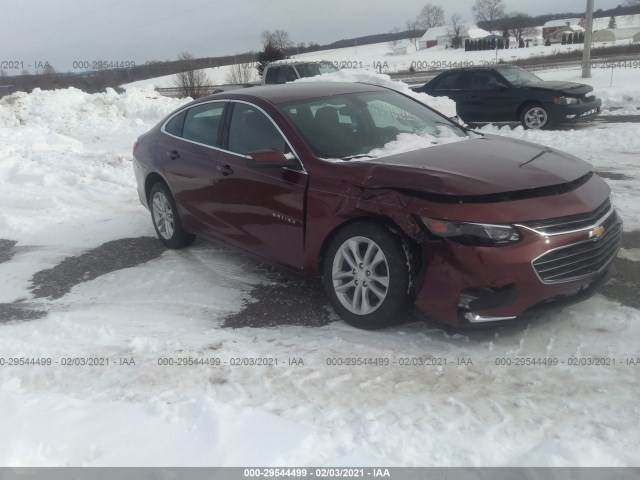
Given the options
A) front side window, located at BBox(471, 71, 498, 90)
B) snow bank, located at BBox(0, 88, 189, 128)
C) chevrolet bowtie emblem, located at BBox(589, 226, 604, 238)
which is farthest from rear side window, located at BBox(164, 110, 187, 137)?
snow bank, located at BBox(0, 88, 189, 128)

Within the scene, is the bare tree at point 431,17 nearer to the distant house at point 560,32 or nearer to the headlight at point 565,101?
the distant house at point 560,32

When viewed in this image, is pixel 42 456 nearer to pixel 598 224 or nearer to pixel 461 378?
pixel 461 378

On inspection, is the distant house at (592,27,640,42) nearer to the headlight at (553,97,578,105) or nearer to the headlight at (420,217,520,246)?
the headlight at (553,97,578,105)

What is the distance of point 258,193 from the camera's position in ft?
14.8

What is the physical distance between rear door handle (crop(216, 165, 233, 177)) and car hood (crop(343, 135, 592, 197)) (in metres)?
1.29

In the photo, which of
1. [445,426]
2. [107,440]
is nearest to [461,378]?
[445,426]

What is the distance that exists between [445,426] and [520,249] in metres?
1.12

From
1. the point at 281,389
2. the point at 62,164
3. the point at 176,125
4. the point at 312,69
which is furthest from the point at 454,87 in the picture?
the point at 281,389

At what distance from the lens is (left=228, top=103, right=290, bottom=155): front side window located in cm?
449

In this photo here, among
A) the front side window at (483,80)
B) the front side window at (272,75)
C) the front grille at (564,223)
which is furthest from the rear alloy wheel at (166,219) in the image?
the front side window at (272,75)

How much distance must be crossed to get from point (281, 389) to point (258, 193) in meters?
1.76

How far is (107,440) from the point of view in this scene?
2803 millimetres

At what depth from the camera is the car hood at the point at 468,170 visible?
11.5 feet

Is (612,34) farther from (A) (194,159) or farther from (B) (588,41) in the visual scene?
(A) (194,159)
